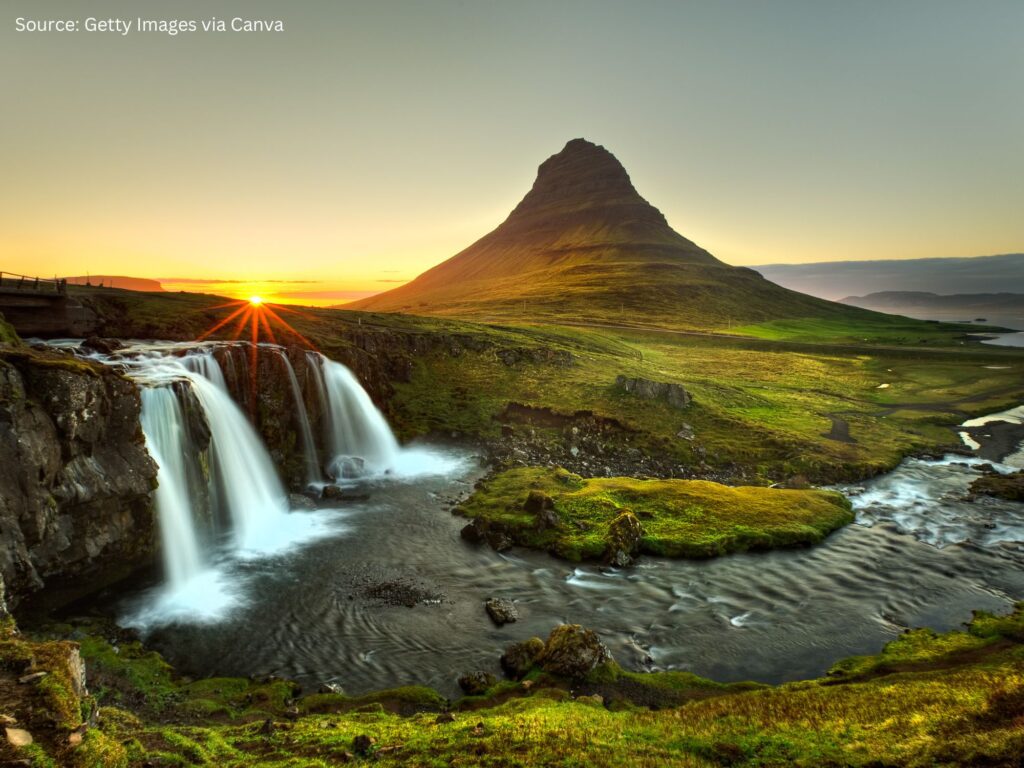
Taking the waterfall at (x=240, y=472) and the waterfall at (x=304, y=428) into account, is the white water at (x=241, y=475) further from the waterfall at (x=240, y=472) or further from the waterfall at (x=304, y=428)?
the waterfall at (x=304, y=428)

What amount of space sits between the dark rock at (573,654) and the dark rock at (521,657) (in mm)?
383

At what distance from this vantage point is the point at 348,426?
51.0 meters

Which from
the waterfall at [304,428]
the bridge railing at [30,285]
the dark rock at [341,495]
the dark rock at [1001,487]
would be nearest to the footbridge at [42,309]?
the bridge railing at [30,285]

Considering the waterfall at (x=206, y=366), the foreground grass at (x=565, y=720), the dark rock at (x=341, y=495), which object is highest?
the waterfall at (x=206, y=366)

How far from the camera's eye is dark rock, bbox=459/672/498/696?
19.3 m

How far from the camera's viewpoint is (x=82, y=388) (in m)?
25.4

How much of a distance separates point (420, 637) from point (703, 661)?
12.5 m

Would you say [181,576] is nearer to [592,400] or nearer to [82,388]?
[82,388]

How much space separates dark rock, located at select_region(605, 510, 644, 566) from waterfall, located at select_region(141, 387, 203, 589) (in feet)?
78.3

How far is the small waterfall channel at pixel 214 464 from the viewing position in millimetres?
29438

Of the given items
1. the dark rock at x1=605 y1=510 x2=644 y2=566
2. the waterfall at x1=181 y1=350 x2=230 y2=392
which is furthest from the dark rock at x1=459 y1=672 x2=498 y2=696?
the waterfall at x1=181 y1=350 x2=230 y2=392

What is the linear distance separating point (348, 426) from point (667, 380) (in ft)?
167

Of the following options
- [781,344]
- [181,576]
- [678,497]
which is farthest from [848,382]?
[181,576]

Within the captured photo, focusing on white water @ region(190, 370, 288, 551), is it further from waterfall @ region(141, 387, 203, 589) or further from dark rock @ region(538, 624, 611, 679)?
dark rock @ region(538, 624, 611, 679)
